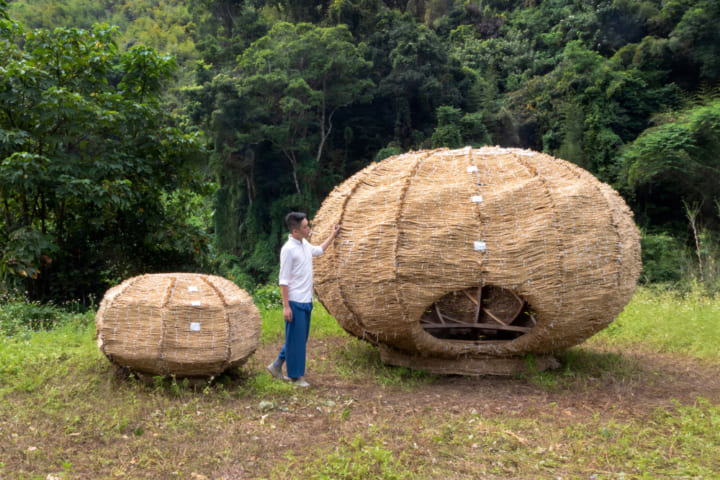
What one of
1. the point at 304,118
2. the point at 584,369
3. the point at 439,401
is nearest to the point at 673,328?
the point at 584,369

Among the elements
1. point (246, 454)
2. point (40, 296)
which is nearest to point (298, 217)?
point (246, 454)

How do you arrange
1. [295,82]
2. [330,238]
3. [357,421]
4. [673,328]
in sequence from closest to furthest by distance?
[357,421], [330,238], [673,328], [295,82]

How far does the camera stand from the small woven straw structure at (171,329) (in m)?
4.83

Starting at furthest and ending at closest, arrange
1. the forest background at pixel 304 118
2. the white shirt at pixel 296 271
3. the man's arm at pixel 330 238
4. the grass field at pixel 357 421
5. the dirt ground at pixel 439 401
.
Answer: the forest background at pixel 304 118, the man's arm at pixel 330 238, the white shirt at pixel 296 271, the dirt ground at pixel 439 401, the grass field at pixel 357 421

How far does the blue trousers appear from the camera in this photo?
5.30 m

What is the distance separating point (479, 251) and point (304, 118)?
2140cm

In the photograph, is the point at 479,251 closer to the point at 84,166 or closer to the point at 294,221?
the point at 294,221

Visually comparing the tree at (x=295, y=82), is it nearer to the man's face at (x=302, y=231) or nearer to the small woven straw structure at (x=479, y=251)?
the small woven straw structure at (x=479, y=251)

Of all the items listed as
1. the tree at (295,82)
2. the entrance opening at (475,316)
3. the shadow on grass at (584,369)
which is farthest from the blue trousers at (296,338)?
the tree at (295,82)

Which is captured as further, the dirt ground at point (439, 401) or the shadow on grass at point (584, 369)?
the shadow on grass at point (584, 369)

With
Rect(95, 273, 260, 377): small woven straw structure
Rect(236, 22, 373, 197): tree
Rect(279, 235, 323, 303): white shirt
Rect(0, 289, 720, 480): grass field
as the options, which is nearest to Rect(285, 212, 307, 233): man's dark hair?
Rect(279, 235, 323, 303): white shirt

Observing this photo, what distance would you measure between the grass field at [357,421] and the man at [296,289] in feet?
0.99

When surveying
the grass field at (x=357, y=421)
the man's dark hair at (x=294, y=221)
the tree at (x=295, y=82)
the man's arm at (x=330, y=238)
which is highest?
the tree at (x=295, y=82)

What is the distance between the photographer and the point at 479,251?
5.06 meters
